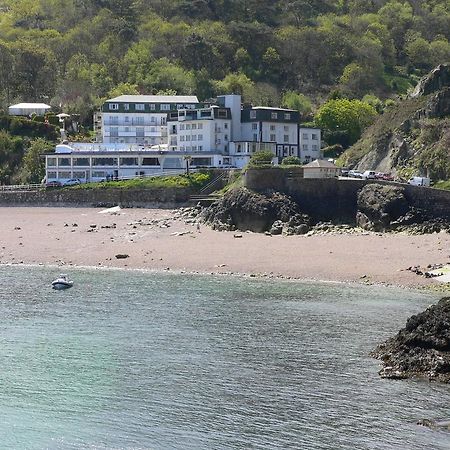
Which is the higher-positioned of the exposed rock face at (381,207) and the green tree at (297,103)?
the green tree at (297,103)

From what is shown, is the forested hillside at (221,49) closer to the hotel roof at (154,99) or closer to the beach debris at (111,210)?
the hotel roof at (154,99)

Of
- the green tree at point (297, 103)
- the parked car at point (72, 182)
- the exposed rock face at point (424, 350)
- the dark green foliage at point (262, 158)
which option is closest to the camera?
the exposed rock face at point (424, 350)

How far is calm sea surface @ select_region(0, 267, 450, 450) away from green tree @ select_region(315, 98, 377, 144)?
153ft

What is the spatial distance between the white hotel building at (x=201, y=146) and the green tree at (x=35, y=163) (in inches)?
92.9

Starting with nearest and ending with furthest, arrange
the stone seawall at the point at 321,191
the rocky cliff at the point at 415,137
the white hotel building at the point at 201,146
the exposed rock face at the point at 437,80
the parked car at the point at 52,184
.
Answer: the stone seawall at the point at 321,191, the rocky cliff at the point at 415,137, the exposed rock face at the point at 437,80, the parked car at the point at 52,184, the white hotel building at the point at 201,146

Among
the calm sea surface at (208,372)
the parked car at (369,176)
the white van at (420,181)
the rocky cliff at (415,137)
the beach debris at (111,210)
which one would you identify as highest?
the rocky cliff at (415,137)

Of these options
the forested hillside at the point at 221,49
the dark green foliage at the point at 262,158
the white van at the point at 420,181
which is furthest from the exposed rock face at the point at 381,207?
the forested hillside at the point at 221,49

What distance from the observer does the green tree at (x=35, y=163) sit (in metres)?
79.7

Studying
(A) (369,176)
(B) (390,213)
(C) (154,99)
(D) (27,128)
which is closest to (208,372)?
(B) (390,213)

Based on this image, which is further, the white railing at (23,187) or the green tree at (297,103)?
the green tree at (297,103)

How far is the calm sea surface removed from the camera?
20922 millimetres

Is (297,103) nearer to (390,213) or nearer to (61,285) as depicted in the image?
(390,213)

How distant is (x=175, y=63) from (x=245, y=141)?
40194 mm

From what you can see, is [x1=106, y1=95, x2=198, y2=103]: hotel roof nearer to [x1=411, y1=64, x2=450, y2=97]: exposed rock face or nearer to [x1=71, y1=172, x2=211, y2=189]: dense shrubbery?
[x1=71, y1=172, x2=211, y2=189]: dense shrubbery
